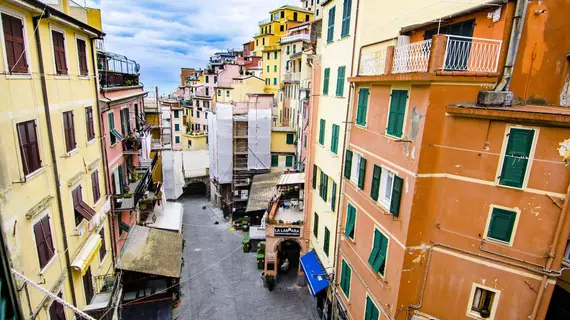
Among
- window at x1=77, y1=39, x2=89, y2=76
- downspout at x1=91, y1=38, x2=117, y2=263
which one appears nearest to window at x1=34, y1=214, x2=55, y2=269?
downspout at x1=91, y1=38, x2=117, y2=263

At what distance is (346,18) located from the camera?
15.7 metres

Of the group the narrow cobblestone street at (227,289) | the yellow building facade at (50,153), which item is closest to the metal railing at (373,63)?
the yellow building facade at (50,153)

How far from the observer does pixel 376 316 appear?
1264 centimetres

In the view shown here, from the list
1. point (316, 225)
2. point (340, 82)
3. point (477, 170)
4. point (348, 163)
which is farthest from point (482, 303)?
point (340, 82)

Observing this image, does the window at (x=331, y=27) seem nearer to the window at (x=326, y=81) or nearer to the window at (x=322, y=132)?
the window at (x=326, y=81)

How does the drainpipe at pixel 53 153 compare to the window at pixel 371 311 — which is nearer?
the drainpipe at pixel 53 153

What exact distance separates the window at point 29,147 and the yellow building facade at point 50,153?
31mm

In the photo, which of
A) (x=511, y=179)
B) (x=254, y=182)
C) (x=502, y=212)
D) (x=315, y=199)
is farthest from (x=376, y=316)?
(x=254, y=182)

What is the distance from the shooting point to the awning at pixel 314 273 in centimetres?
1748

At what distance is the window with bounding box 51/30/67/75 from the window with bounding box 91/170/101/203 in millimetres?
5297

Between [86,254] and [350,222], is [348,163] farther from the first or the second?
[86,254]

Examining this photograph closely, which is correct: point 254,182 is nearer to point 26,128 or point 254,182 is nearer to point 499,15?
point 26,128

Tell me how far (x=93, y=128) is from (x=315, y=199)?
1374 cm

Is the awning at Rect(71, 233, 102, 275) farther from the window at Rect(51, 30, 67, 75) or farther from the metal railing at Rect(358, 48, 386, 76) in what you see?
the metal railing at Rect(358, 48, 386, 76)
